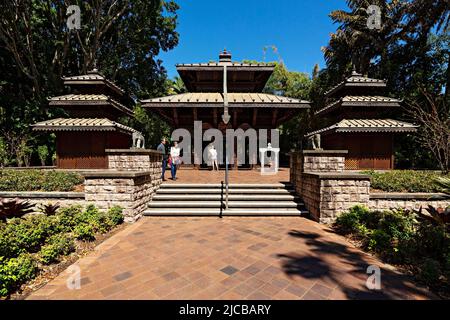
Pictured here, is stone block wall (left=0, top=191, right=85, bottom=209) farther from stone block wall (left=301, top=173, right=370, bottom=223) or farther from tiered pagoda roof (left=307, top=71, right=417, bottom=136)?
tiered pagoda roof (left=307, top=71, right=417, bottom=136)

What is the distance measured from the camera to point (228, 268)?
3424mm

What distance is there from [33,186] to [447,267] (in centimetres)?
1229

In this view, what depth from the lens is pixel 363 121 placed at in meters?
13.3

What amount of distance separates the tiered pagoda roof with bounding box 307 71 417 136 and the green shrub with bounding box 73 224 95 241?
39.9 feet

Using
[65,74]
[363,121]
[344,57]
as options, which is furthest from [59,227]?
[344,57]

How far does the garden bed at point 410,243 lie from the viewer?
3.03 metres

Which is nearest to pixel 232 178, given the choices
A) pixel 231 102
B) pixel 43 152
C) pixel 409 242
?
pixel 231 102

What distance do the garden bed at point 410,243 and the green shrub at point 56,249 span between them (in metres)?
6.27

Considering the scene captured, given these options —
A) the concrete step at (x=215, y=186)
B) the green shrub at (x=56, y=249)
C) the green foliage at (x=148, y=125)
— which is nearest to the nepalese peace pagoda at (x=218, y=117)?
the concrete step at (x=215, y=186)

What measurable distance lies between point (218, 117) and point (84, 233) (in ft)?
36.6

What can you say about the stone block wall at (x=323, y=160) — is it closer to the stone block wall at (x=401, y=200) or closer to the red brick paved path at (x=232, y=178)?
the stone block wall at (x=401, y=200)

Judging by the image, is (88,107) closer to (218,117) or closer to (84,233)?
(218,117)
